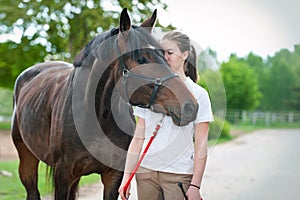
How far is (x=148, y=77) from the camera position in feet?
8.41

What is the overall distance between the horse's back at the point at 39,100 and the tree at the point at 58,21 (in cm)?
540

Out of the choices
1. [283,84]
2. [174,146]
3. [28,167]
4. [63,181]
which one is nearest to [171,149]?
[174,146]

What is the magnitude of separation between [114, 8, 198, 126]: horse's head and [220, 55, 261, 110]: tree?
41.4 m

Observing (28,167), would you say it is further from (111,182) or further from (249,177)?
(249,177)

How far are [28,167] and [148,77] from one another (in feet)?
8.82

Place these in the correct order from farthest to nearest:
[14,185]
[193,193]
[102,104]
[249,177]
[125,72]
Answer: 1. [249,177]
2. [14,185]
3. [102,104]
4. [125,72]
5. [193,193]

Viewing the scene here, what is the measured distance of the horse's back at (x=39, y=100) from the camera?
12.0ft

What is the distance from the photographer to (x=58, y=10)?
35.7 feet

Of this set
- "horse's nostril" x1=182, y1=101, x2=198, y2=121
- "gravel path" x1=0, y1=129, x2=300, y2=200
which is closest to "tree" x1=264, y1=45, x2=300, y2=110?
"gravel path" x1=0, y1=129, x2=300, y2=200

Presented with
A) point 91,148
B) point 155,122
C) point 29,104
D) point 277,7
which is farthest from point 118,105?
point 277,7

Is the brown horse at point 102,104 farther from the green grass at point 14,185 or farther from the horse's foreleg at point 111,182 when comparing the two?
the green grass at point 14,185

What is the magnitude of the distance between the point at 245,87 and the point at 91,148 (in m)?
43.8

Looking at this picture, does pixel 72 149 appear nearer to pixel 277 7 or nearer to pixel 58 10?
pixel 277 7

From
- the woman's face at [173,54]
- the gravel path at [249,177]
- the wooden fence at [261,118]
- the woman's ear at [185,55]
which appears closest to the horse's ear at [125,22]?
the woman's face at [173,54]
